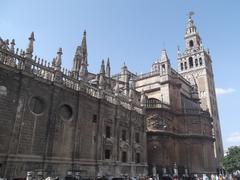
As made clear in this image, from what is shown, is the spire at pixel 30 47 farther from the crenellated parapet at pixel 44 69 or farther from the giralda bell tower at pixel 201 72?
the giralda bell tower at pixel 201 72

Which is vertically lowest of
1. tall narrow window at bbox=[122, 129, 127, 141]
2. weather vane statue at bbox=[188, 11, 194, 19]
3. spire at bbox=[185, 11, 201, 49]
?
tall narrow window at bbox=[122, 129, 127, 141]

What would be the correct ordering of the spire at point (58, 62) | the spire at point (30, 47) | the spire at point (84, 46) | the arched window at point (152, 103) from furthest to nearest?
the arched window at point (152, 103)
the spire at point (84, 46)
the spire at point (58, 62)
the spire at point (30, 47)

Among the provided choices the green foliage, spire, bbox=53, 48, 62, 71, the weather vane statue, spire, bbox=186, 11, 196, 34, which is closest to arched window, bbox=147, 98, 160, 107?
the green foliage

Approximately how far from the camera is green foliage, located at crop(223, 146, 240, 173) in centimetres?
4453

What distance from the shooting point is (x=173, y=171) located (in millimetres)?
35219

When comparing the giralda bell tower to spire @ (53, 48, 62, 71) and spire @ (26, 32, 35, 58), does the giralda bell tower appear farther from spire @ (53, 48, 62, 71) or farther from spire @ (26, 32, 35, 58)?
spire @ (26, 32, 35, 58)

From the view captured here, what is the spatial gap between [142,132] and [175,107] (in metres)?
12.6

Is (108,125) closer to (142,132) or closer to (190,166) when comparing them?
(142,132)

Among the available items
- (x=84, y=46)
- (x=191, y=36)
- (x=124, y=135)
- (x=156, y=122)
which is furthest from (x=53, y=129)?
(x=191, y=36)

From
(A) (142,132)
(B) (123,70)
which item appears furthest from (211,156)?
(B) (123,70)

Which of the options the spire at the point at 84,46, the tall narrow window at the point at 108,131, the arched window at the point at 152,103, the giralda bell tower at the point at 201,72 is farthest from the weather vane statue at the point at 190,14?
the tall narrow window at the point at 108,131

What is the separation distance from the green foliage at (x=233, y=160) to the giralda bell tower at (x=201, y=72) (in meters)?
12.0

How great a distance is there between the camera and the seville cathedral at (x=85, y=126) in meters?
16.3

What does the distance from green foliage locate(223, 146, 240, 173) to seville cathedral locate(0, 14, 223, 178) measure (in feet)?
23.7
